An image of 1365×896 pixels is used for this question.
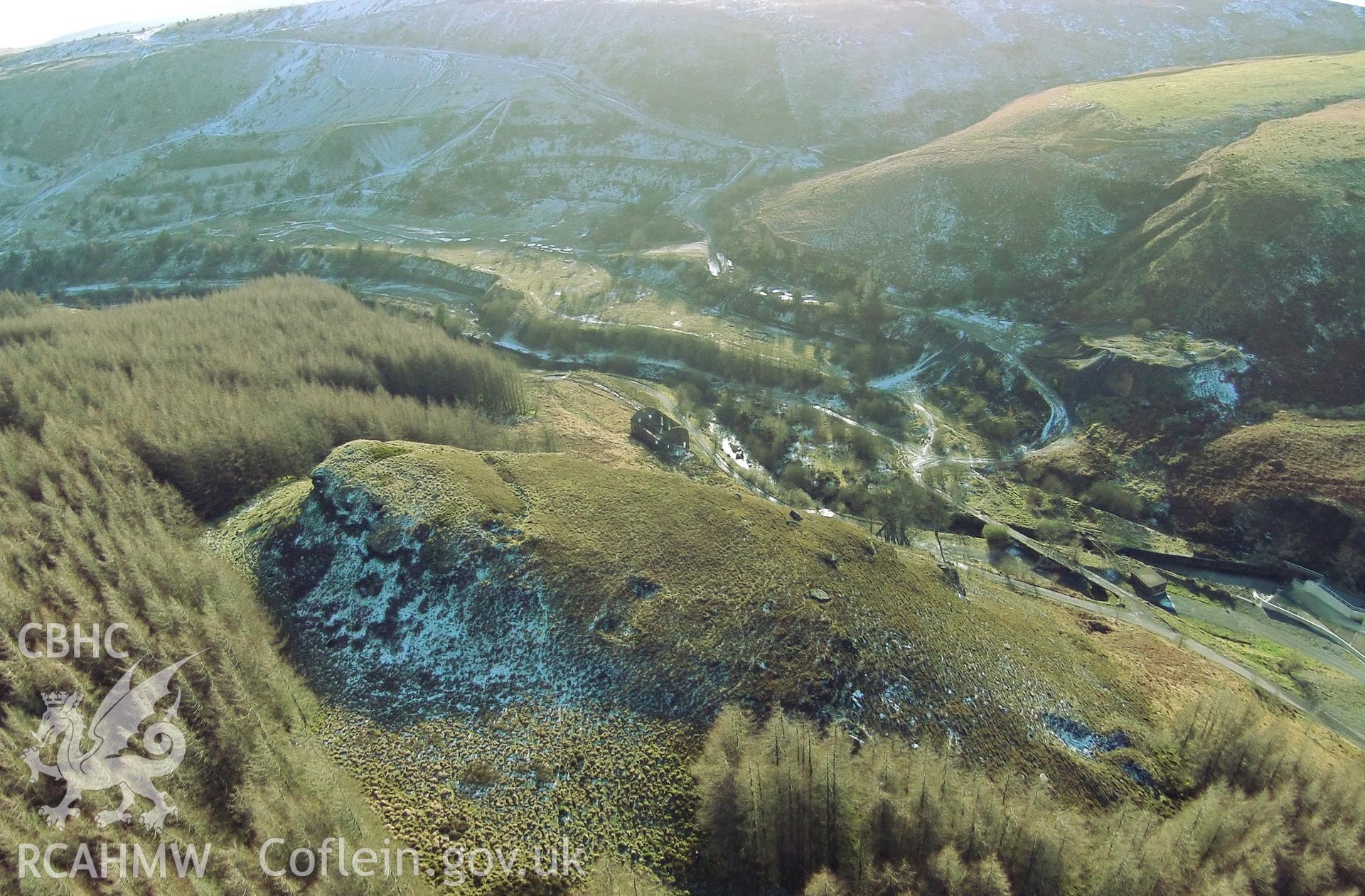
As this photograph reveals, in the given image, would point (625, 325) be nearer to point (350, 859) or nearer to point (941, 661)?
point (941, 661)

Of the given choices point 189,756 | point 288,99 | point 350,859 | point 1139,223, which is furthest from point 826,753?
point 288,99

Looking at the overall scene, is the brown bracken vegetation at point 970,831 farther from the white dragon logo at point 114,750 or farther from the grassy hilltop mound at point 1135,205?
the grassy hilltop mound at point 1135,205

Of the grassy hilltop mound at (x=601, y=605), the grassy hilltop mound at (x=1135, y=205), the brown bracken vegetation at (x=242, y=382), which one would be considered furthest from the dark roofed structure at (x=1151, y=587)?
the brown bracken vegetation at (x=242, y=382)

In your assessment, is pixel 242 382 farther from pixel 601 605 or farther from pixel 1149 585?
pixel 1149 585

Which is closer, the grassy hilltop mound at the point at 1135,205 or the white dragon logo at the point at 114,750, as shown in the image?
the white dragon logo at the point at 114,750

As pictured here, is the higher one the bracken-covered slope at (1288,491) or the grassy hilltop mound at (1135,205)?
the grassy hilltop mound at (1135,205)

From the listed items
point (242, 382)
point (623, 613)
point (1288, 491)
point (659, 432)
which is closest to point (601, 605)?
point (623, 613)

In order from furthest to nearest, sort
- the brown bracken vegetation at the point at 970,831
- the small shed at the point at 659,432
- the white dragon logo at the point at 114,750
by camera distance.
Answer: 1. the small shed at the point at 659,432
2. the brown bracken vegetation at the point at 970,831
3. the white dragon logo at the point at 114,750
